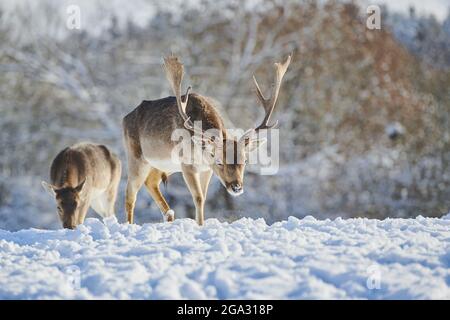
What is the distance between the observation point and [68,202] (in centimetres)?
968

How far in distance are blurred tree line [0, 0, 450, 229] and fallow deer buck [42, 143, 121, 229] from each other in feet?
27.8

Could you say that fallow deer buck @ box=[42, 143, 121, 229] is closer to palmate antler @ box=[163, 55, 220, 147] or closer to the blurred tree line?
palmate antler @ box=[163, 55, 220, 147]

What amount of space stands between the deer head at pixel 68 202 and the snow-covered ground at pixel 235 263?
2.56 m

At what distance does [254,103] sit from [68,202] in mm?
12830

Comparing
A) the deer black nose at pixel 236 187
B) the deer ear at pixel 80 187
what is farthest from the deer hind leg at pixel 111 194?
the deer black nose at pixel 236 187

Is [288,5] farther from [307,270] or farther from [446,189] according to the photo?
[307,270]

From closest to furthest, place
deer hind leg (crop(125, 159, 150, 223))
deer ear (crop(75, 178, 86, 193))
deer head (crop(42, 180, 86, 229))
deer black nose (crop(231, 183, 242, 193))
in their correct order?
1. deer black nose (crop(231, 183, 242, 193))
2. deer head (crop(42, 180, 86, 229))
3. deer hind leg (crop(125, 159, 150, 223))
4. deer ear (crop(75, 178, 86, 193))

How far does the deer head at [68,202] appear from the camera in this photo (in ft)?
31.3

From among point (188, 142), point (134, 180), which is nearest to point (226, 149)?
point (188, 142)

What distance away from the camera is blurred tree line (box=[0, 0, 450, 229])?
21562 millimetres

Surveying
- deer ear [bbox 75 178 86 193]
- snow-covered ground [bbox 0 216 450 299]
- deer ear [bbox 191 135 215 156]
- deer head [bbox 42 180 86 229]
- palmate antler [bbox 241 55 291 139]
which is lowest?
snow-covered ground [bbox 0 216 450 299]

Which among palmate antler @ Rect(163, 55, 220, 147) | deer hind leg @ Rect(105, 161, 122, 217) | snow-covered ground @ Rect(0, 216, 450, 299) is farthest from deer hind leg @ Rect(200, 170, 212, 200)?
deer hind leg @ Rect(105, 161, 122, 217)

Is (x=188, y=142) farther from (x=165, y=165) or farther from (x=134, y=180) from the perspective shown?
(x=134, y=180)

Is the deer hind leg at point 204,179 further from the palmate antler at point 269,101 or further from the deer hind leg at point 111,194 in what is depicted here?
the deer hind leg at point 111,194
